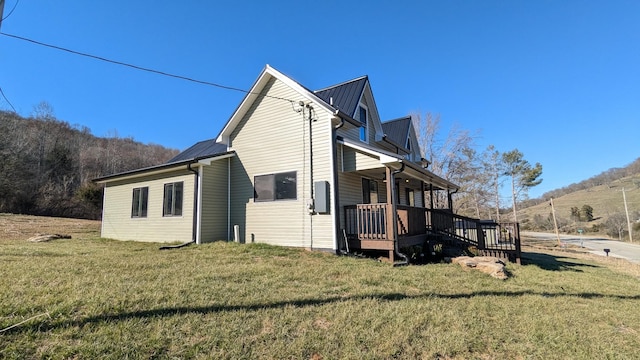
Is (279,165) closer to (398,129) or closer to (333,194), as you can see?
(333,194)

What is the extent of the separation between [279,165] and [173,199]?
446 cm

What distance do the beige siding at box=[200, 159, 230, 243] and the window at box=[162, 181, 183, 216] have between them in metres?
1.30

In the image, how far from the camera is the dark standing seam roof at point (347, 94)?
38.5 feet

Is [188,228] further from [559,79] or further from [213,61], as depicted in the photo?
[559,79]

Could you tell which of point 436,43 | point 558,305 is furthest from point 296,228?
point 436,43

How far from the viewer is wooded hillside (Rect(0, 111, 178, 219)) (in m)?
26.8

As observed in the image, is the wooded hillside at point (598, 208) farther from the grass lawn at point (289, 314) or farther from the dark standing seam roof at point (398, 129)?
the grass lawn at point (289, 314)

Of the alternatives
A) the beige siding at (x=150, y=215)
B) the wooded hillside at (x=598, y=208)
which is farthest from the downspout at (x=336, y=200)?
the wooded hillside at (x=598, y=208)

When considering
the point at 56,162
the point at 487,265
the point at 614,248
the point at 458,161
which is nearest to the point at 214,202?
the point at 487,265

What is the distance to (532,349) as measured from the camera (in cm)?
347

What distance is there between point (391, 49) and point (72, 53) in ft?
43.7

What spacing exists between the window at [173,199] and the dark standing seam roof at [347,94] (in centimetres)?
669

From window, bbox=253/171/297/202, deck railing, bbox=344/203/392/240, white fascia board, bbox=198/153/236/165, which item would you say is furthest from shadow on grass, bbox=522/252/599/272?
white fascia board, bbox=198/153/236/165

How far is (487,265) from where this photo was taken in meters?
7.77
